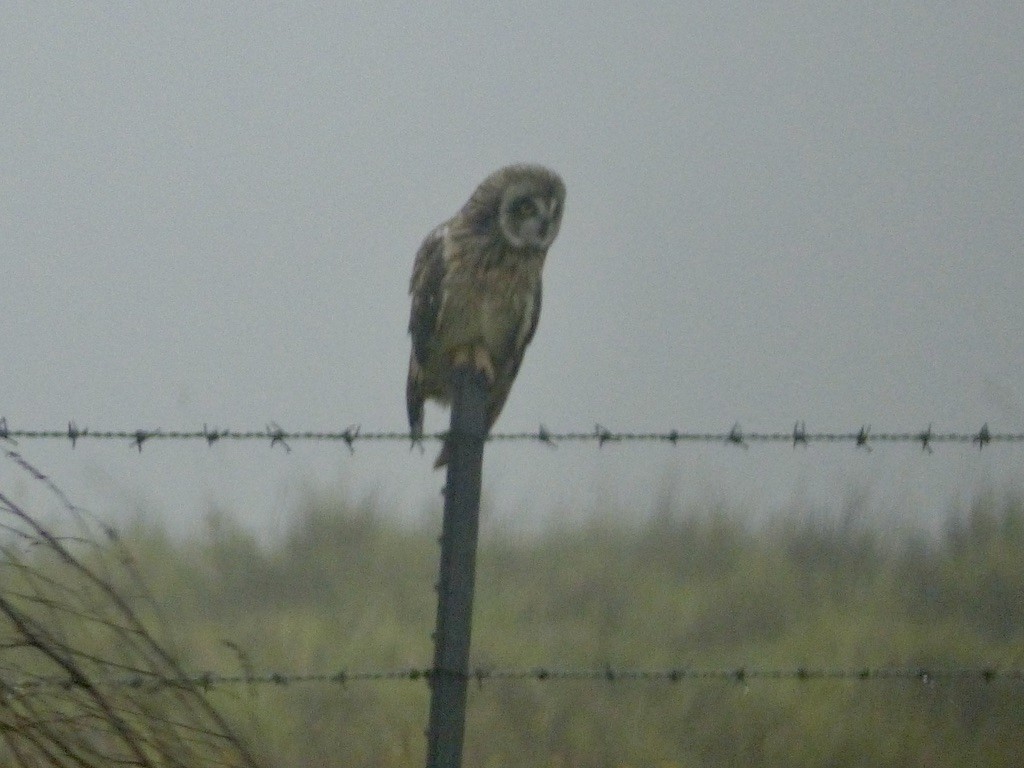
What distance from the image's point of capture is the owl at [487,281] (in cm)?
377

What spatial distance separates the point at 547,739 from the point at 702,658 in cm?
37

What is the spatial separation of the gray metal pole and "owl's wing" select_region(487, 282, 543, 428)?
6.19 ft

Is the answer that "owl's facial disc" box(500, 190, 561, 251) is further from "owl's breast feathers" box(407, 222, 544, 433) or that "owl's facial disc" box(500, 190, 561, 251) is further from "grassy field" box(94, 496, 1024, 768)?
"grassy field" box(94, 496, 1024, 768)

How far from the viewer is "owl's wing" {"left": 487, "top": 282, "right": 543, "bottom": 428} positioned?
12.7 feet

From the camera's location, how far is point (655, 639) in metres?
3.16

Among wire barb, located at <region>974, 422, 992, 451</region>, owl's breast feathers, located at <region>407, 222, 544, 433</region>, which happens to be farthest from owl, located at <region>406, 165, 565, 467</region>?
wire barb, located at <region>974, 422, 992, 451</region>

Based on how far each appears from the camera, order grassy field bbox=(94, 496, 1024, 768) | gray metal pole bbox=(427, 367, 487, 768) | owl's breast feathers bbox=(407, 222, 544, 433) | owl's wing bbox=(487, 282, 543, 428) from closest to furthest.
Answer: gray metal pole bbox=(427, 367, 487, 768), grassy field bbox=(94, 496, 1024, 768), owl's breast feathers bbox=(407, 222, 544, 433), owl's wing bbox=(487, 282, 543, 428)

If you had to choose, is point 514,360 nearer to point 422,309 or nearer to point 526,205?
point 422,309

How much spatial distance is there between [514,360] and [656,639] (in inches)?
39.2

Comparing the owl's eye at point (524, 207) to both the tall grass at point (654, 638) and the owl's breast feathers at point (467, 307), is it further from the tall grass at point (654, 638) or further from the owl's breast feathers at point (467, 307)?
the tall grass at point (654, 638)

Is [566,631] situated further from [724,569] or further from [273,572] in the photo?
[273,572]

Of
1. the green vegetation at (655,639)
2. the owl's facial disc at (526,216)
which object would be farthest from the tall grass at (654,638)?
the owl's facial disc at (526,216)

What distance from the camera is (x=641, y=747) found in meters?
3.00

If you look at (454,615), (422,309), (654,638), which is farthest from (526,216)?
(454,615)
